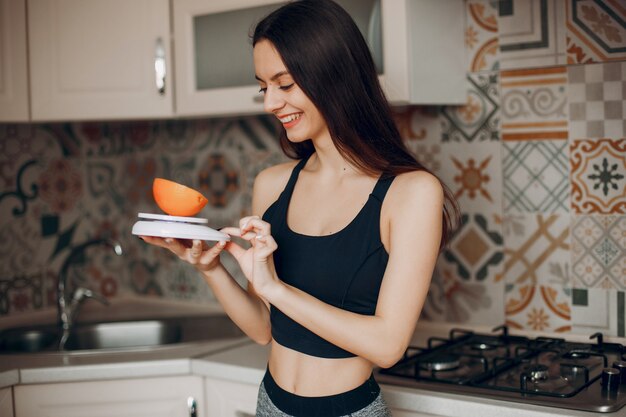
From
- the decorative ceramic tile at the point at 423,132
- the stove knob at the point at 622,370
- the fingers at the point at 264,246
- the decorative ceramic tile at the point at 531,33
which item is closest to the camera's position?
the fingers at the point at 264,246

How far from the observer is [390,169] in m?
1.60

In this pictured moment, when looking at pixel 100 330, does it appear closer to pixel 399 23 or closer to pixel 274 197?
pixel 274 197

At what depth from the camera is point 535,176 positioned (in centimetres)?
217

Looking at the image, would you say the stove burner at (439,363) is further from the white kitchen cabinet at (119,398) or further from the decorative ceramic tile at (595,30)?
the decorative ceramic tile at (595,30)

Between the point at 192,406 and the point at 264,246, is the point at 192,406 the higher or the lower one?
the lower one

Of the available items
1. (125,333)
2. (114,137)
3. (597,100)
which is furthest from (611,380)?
(114,137)

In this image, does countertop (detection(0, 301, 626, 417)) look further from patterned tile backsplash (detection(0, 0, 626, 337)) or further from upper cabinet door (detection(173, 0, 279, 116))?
upper cabinet door (detection(173, 0, 279, 116))

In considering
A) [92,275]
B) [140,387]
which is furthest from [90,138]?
[140,387]

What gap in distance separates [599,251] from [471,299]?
1.25 feet

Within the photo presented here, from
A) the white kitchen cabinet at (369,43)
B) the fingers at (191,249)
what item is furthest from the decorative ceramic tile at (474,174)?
the fingers at (191,249)

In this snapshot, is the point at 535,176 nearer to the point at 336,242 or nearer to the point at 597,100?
the point at 597,100

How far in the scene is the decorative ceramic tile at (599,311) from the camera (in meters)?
2.06

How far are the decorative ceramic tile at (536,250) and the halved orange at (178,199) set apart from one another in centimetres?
98

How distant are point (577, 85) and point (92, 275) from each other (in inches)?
70.1
